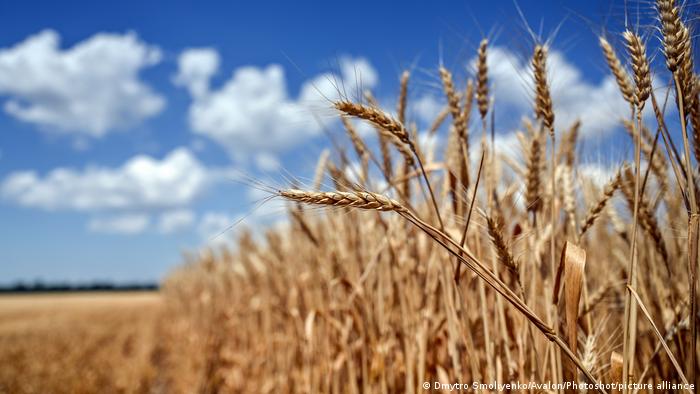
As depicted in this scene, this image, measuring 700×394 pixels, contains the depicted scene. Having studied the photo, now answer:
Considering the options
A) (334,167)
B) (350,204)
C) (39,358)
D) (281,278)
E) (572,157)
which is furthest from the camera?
(39,358)

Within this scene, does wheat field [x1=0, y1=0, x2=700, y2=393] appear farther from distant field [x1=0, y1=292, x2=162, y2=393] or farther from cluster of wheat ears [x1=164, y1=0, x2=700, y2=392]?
distant field [x1=0, y1=292, x2=162, y2=393]

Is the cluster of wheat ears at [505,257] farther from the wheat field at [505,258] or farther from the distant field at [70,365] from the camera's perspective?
the distant field at [70,365]

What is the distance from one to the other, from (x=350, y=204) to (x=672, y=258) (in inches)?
59.3

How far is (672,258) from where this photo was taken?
172 cm

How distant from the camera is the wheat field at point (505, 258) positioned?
89 cm

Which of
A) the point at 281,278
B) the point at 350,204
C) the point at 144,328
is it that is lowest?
the point at 144,328

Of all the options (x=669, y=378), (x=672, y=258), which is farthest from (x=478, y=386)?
(x=672, y=258)

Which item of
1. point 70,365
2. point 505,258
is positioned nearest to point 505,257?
point 505,258

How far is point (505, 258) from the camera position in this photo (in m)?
0.94

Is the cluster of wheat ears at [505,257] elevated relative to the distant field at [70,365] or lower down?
elevated

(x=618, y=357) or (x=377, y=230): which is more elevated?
(x=377, y=230)

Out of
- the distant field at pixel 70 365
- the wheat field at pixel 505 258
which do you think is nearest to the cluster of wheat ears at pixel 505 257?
the wheat field at pixel 505 258

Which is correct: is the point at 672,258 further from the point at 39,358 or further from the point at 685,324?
the point at 39,358

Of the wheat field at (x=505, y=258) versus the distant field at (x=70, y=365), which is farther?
the distant field at (x=70, y=365)
